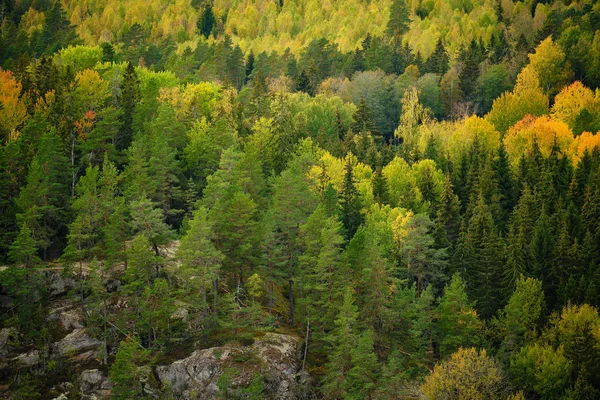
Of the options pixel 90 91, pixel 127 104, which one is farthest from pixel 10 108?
pixel 127 104

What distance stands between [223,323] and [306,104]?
55.2 m

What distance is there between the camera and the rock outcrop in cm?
6881

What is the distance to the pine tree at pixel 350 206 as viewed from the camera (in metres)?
87.6

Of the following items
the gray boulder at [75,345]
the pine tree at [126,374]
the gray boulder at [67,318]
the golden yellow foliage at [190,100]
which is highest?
the golden yellow foliage at [190,100]

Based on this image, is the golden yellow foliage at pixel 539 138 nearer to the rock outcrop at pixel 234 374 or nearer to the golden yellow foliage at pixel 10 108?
the rock outcrop at pixel 234 374

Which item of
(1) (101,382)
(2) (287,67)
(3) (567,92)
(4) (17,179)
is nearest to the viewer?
(1) (101,382)

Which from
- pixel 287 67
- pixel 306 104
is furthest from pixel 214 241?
pixel 287 67

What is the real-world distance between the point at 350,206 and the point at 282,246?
1478cm

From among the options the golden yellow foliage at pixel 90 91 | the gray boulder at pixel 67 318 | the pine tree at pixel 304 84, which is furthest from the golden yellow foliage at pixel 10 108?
the pine tree at pixel 304 84

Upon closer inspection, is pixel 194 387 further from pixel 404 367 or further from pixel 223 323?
pixel 404 367

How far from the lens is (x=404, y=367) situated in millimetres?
72750

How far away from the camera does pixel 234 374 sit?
2665 inches

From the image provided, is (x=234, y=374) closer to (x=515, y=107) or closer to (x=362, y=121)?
(x=362, y=121)

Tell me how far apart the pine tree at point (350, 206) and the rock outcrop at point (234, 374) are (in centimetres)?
2009
